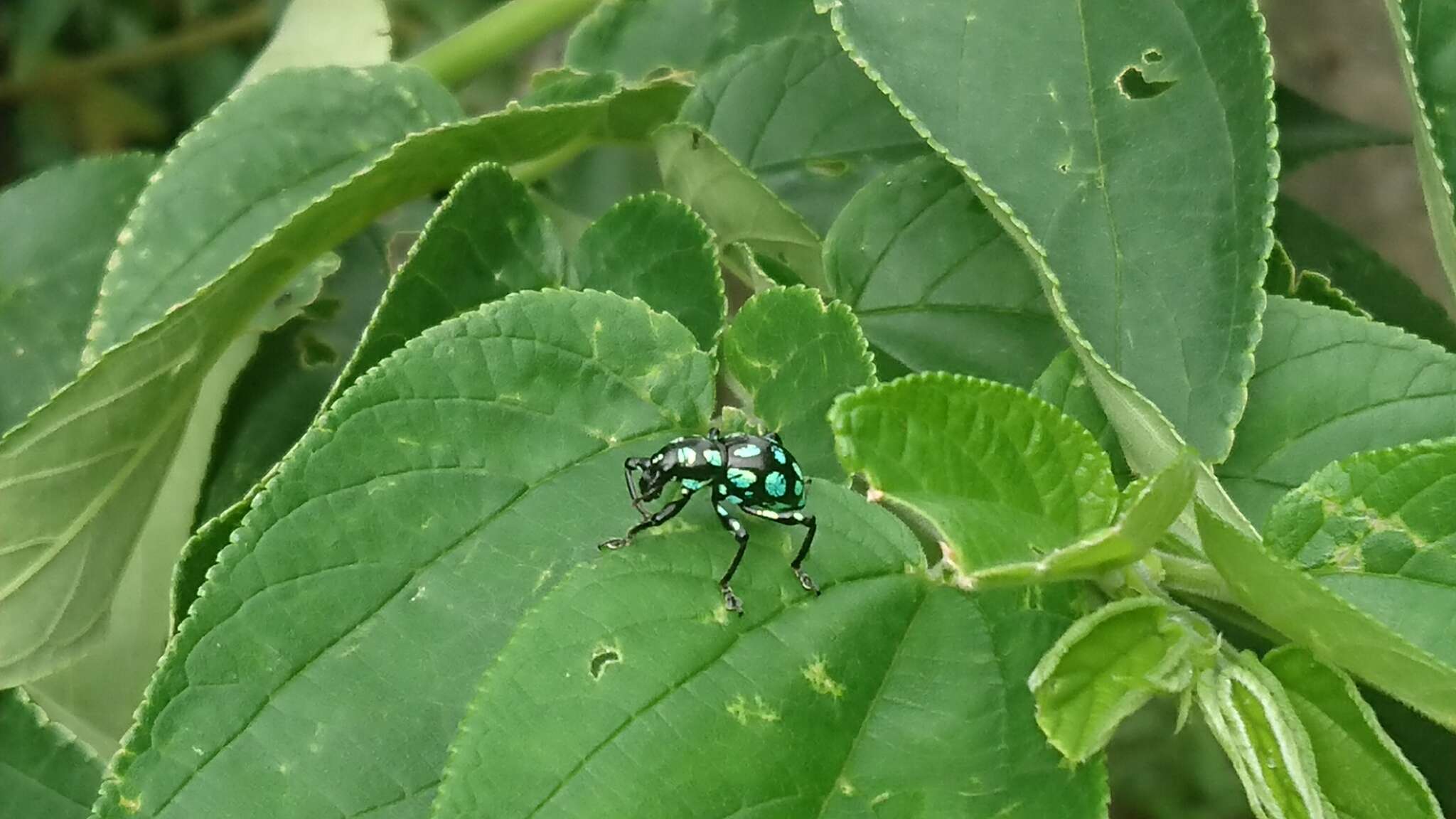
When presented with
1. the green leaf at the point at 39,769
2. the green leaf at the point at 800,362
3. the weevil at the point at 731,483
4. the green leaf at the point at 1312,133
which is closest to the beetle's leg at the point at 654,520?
the weevil at the point at 731,483

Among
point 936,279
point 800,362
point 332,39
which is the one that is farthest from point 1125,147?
point 332,39

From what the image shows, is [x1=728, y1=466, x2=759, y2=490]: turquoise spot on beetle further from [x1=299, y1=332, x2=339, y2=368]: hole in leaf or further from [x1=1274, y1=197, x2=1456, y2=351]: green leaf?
[x1=1274, y1=197, x2=1456, y2=351]: green leaf

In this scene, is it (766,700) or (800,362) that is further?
(800,362)

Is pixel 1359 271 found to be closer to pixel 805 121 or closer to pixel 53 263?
pixel 805 121

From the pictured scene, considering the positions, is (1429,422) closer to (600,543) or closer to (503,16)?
(600,543)

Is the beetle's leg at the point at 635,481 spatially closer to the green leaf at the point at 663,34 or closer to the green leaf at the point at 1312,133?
the green leaf at the point at 663,34

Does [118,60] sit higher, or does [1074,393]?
[1074,393]

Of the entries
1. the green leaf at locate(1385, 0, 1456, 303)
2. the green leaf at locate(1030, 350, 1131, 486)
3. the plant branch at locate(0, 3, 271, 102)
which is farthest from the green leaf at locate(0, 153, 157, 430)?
the plant branch at locate(0, 3, 271, 102)
